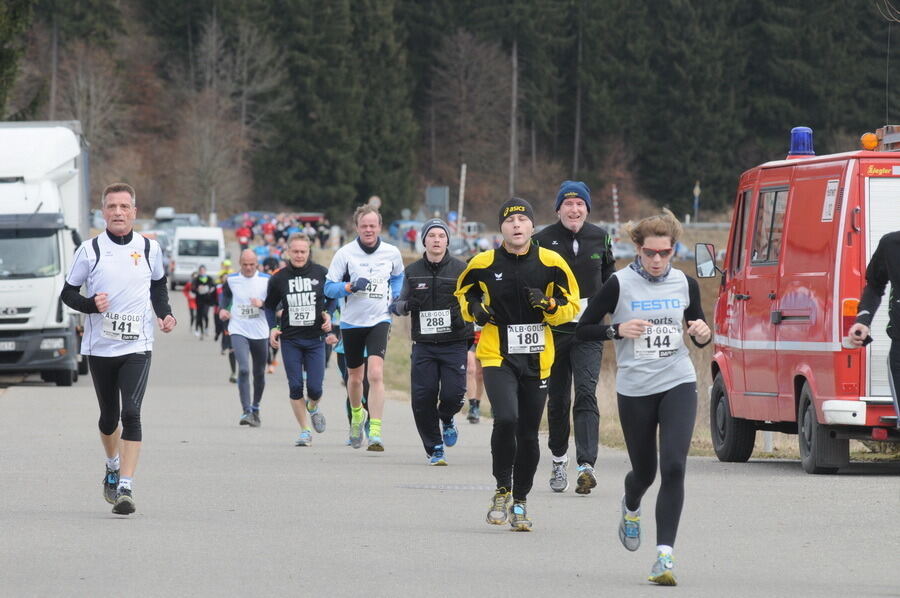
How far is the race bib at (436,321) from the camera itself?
13.1 metres

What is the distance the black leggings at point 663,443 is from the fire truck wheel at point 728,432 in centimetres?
604

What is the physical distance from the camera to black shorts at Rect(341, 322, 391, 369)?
1441cm

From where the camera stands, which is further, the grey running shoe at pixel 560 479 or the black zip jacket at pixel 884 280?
the grey running shoe at pixel 560 479

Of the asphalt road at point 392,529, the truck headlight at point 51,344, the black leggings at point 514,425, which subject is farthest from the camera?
the truck headlight at point 51,344

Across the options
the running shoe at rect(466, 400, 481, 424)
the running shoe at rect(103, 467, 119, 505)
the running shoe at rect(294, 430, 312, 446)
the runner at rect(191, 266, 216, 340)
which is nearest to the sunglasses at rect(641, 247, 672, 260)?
the running shoe at rect(103, 467, 119, 505)

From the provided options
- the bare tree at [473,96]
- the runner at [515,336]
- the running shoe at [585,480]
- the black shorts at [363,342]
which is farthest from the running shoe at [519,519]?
the bare tree at [473,96]

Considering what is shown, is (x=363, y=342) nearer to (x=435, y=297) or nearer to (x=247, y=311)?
(x=435, y=297)

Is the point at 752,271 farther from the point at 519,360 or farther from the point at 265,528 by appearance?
the point at 265,528

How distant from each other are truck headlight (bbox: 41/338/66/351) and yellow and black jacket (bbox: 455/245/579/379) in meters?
15.2

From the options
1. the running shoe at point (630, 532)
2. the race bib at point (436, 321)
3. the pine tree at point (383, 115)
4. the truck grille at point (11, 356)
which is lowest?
the truck grille at point (11, 356)

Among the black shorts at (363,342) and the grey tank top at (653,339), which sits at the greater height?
the grey tank top at (653,339)

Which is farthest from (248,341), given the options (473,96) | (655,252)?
(473,96)

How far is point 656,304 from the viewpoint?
327 inches

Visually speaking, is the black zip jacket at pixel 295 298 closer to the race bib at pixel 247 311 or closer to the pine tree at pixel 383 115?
the race bib at pixel 247 311
